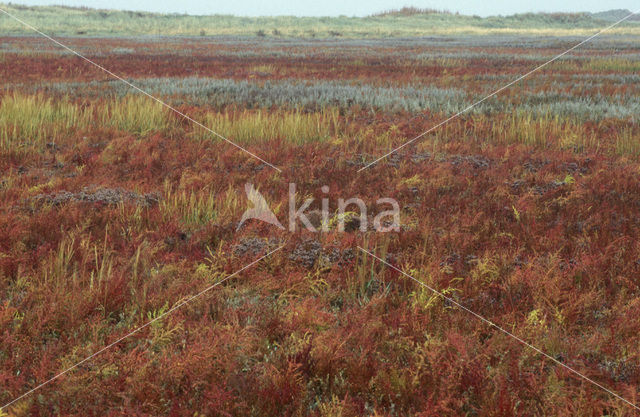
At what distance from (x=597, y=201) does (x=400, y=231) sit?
8.35 feet

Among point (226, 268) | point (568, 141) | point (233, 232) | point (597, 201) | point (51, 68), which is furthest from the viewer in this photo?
point (51, 68)

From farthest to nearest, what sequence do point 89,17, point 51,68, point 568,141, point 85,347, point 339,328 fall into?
point 89,17, point 51,68, point 568,141, point 339,328, point 85,347

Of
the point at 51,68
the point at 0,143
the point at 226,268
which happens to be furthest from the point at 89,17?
the point at 226,268

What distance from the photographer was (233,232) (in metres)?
5.02

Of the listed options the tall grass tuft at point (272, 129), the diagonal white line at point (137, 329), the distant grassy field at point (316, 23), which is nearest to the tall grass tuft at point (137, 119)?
the tall grass tuft at point (272, 129)

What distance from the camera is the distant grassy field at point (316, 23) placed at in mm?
77000

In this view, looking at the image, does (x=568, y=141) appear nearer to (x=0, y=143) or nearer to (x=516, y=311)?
(x=516, y=311)
